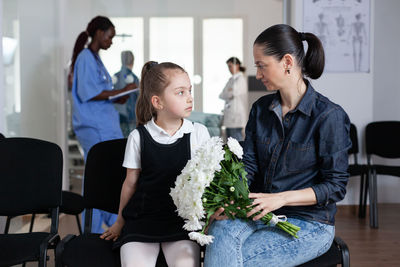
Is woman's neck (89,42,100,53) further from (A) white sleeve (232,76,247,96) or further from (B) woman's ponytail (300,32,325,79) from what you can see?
(B) woman's ponytail (300,32,325,79)

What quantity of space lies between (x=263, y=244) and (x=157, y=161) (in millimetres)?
535

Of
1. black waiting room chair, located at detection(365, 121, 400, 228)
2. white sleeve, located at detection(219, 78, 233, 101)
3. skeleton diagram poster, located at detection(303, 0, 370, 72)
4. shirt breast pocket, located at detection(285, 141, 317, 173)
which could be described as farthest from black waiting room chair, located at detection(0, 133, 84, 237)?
black waiting room chair, located at detection(365, 121, 400, 228)

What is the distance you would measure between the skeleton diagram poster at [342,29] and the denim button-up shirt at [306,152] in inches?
114

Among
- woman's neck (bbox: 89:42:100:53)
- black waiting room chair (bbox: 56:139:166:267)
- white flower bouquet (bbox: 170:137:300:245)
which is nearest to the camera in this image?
white flower bouquet (bbox: 170:137:300:245)

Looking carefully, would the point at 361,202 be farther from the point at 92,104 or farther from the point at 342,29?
the point at 92,104

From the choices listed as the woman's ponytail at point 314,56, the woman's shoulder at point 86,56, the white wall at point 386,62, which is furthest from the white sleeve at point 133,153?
the white wall at point 386,62

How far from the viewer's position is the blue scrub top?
3.82 meters

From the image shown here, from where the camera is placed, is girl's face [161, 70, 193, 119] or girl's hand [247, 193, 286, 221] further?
girl's face [161, 70, 193, 119]

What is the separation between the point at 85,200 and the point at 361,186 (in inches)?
126

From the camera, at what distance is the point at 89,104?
3.85m

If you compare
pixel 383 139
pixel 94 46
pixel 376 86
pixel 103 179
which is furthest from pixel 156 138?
pixel 376 86

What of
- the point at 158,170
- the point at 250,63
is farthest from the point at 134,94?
the point at 158,170

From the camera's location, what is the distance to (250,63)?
4582 mm

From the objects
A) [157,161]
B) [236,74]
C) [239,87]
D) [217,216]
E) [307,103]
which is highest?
[236,74]
